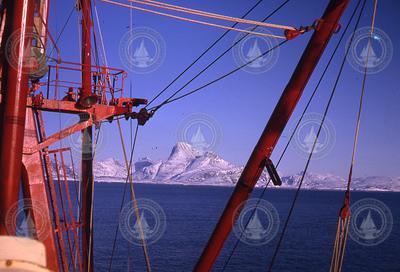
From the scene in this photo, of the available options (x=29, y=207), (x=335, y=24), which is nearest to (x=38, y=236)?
(x=29, y=207)

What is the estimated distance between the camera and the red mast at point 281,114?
6.95 metres

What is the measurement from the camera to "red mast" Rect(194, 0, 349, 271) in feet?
22.8

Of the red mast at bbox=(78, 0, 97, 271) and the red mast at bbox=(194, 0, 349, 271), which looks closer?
the red mast at bbox=(194, 0, 349, 271)

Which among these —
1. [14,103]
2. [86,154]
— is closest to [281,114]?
[14,103]

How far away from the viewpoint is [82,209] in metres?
15.9

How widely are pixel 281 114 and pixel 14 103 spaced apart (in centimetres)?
410

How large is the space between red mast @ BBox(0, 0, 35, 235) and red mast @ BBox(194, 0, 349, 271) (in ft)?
10.9

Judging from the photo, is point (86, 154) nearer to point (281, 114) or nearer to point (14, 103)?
point (14, 103)

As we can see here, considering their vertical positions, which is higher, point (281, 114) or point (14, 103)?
point (281, 114)

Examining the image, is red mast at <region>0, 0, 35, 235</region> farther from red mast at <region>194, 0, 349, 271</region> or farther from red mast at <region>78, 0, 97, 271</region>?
red mast at <region>78, 0, 97, 271</region>

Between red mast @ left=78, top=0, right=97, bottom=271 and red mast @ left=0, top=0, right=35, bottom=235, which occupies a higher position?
red mast @ left=78, top=0, right=97, bottom=271

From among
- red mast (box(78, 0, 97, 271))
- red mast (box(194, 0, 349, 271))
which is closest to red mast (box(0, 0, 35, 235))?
red mast (box(194, 0, 349, 271))

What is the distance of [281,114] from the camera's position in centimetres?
708

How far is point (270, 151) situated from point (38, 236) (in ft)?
21.6
